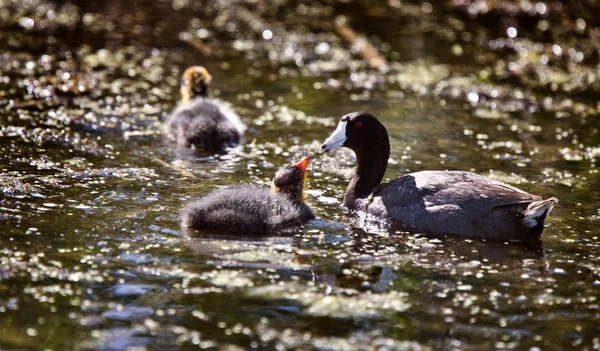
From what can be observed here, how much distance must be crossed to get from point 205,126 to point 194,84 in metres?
1.29

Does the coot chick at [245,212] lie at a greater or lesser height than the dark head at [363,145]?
lesser

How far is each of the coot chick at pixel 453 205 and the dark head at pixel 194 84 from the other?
3.21 meters

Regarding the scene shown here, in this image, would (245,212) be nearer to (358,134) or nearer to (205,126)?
(358,134)

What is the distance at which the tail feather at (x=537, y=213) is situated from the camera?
6.86 m

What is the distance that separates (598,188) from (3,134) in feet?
A: 18.0

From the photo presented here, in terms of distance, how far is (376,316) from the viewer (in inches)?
214

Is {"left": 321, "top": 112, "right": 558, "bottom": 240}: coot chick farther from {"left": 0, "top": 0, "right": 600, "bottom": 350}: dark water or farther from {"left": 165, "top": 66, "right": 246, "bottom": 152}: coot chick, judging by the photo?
{"left": 165, "top": 66, "right": 246, "bottom": 152}: coot chick

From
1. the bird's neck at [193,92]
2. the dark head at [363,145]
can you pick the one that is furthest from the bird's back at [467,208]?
the bird's neck at [193,92]

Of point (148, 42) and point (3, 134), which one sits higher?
point (148, 42)

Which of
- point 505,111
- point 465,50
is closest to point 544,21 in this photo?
point 465,50

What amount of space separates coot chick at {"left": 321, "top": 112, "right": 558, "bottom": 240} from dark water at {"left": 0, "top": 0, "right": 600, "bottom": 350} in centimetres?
19

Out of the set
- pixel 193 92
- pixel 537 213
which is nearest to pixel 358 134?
pixel 537 213

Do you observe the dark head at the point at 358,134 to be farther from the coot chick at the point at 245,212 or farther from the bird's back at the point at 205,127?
the bird's back at the point at 205,127

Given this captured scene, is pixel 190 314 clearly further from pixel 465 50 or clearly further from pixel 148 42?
pixel 465 50
